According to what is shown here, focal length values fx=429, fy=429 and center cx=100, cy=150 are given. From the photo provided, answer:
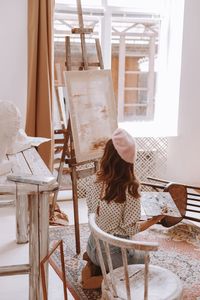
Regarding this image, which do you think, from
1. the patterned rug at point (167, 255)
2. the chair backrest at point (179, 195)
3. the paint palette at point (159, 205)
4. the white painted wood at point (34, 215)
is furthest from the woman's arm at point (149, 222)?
the white painted wood at point (34, 215)

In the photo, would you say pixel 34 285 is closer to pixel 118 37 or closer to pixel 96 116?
pixel 96 116

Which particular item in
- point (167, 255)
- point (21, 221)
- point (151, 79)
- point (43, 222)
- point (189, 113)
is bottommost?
point (167, 255)

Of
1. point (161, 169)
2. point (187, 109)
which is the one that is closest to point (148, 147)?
point (161, 169)

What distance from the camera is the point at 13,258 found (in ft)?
9.10

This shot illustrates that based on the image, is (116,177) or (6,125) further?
(116,177)

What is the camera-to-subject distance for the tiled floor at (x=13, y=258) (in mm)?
2377

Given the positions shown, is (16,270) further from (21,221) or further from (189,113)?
(189,113)

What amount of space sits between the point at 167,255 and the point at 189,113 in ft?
6.23

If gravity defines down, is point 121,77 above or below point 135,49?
below

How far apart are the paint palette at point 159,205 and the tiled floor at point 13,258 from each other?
635mm

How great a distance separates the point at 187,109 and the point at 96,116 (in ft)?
5.44

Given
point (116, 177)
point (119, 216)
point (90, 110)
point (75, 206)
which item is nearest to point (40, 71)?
point (90, 110)

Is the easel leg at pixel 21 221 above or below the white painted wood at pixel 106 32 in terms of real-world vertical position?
below

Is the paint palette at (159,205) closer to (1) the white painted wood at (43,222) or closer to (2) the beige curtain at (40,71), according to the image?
(2) the beige curtain at (40,71)
